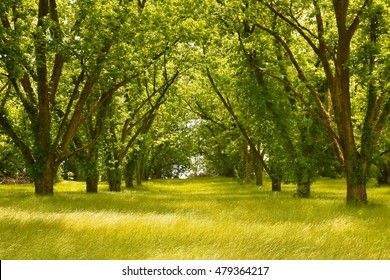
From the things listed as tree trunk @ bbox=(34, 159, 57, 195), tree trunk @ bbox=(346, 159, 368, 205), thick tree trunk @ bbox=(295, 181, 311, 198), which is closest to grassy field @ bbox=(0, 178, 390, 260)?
tree trunk @ bbox=(346, 159, 368, 205)

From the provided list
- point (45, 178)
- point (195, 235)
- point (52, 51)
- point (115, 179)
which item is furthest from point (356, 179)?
point (115, 179)

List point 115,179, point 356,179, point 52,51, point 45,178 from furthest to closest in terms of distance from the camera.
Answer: point 115,179 → point 45,178 → point 356,179 → point 52,51

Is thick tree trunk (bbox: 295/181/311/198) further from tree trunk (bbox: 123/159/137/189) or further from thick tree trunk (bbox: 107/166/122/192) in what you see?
tree trunk (bbox: 123/159/137/189)

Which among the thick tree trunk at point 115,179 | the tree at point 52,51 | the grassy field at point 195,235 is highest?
the tree at point 52,51

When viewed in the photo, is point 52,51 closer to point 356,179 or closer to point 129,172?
point 356,179

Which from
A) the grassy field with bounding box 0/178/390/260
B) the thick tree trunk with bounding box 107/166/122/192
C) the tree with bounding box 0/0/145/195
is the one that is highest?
the tree with bounding box 0/0/145/195

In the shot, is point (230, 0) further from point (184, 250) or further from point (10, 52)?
point (184, 250)

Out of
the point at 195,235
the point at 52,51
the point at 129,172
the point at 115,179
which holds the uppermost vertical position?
the point at 52,51

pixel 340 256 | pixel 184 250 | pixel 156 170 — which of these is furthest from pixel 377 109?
pixel 156 170

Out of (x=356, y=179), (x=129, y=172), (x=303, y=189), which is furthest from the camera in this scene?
(x=129, y=172)

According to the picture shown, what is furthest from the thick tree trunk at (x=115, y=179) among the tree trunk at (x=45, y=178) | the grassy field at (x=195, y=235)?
the grassy field at (x=195, y=235)

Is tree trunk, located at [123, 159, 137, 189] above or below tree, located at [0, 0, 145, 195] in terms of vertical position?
below

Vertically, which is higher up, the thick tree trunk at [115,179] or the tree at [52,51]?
the tree at [52,51]

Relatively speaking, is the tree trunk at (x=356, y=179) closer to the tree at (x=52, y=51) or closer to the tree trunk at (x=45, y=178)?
the tree at (x=52, y=51)
